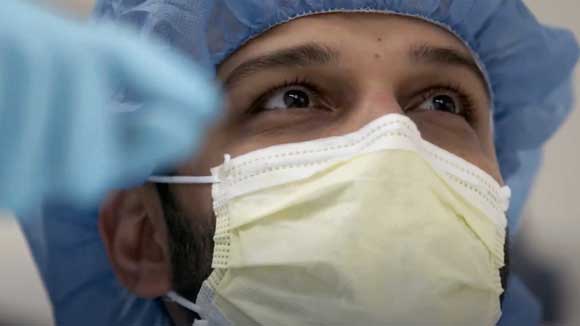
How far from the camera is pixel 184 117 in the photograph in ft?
2.44

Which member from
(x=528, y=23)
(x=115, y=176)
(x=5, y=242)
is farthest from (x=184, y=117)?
(x=5, y=242)

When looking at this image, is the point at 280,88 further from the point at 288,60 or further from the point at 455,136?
the point at 455,136

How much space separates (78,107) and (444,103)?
634mm

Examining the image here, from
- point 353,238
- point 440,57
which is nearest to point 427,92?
point 440,57

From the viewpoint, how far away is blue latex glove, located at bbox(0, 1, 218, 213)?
63cm

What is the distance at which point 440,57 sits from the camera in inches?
42.4

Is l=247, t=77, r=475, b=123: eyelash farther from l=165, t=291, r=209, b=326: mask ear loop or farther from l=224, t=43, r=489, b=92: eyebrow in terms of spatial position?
l=165, t=291, r=209, b=326: mask ear loop

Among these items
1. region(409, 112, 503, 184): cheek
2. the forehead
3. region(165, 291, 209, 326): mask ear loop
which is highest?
the forehead

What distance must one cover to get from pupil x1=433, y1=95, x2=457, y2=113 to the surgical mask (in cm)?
→ 16

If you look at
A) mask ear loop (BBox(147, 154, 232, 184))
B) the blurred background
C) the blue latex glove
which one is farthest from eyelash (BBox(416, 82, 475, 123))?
the blurred background

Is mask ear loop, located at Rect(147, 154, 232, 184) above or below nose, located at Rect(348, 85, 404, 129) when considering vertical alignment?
below

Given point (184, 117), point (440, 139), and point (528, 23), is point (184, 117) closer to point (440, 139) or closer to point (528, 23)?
point (440, 139)

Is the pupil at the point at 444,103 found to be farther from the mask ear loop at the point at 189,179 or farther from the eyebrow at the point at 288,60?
the mask ear loop at the point at 189,179

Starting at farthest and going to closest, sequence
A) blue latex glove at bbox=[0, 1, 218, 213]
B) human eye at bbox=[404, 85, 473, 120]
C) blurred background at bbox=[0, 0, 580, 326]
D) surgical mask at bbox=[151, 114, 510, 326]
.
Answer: blurred background at bbox=[0, 0, 580, 326] < human eye at bbox=[404, 85, 473, 120] < surgical mask at bbox=[151, 114, 510, 326] < blue latex glove at bbox=[0, 1, 218, 213]
